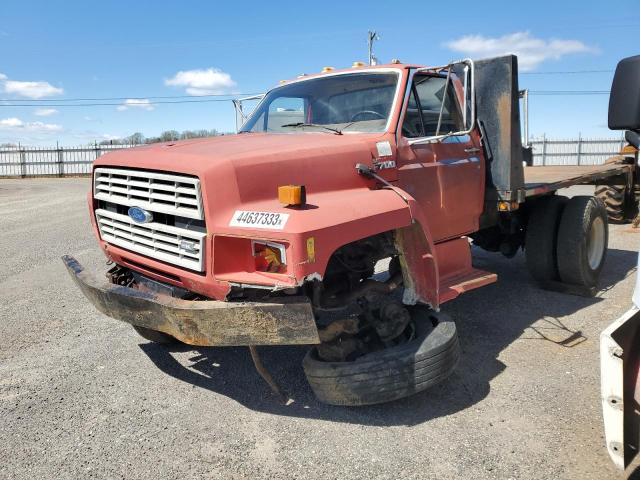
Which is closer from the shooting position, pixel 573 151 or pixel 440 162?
pixel 440 162

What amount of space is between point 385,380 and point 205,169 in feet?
5.52

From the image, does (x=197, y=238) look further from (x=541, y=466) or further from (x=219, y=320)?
(x=541, y=466)

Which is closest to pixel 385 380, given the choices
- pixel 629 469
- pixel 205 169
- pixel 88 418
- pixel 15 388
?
pixel 629 469

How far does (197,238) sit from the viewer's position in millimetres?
3188

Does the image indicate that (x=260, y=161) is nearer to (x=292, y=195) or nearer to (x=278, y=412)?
(x=292, y=195)

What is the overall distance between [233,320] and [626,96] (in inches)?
88.3

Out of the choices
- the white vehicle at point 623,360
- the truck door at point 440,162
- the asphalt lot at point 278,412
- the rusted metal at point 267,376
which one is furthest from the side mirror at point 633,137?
the rusted metal at point 267,376

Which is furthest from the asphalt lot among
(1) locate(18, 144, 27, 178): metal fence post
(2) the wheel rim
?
(1) locate(18, 144, 27, 178): metal fence post

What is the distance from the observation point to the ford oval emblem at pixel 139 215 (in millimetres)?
3523

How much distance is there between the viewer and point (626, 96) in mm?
2391

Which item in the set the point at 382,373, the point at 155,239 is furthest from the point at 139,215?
the point at 382,373

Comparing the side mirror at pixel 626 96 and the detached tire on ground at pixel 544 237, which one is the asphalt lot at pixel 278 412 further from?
the side mirror at pixel 626 96

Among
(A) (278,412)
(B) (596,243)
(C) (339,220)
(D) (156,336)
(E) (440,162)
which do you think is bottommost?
(A) (278,412)

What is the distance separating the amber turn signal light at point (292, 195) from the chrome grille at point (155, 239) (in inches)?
20.3
